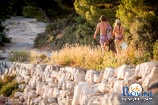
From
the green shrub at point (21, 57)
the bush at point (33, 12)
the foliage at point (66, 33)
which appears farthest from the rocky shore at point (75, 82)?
the bush at point (33, 12)

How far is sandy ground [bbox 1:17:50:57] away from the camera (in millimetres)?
29212

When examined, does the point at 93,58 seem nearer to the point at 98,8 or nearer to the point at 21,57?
the point at 98,8

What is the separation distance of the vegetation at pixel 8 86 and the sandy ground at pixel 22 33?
316 inches

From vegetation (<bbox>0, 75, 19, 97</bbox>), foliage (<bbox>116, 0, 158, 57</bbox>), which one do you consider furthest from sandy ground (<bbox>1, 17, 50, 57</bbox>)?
foliage (<bbox>116, 0, 158, 57</bbox>)

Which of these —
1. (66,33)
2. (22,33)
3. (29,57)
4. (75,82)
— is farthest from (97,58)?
(22,33)

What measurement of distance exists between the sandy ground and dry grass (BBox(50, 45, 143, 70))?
10537 mm

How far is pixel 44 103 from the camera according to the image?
1259 centimetres

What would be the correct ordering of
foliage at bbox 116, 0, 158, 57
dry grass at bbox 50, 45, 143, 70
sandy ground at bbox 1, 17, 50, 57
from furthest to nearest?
sandy ground at bbox 1, 17, 50, 57 → foliage at bbox 116, 0, 158, 57 → dry grass at bbox 50, 45, 143, 70

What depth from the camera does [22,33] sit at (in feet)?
122

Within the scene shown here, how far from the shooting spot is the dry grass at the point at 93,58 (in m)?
12.0

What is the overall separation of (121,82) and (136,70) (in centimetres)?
44

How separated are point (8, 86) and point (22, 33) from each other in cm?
2163

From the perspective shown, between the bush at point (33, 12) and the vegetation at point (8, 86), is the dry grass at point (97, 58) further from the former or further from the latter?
the bush at point (33, 12)

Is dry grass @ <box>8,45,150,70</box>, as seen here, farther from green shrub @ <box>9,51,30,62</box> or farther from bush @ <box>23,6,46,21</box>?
bush @ <box>23,6,46,21</box>
